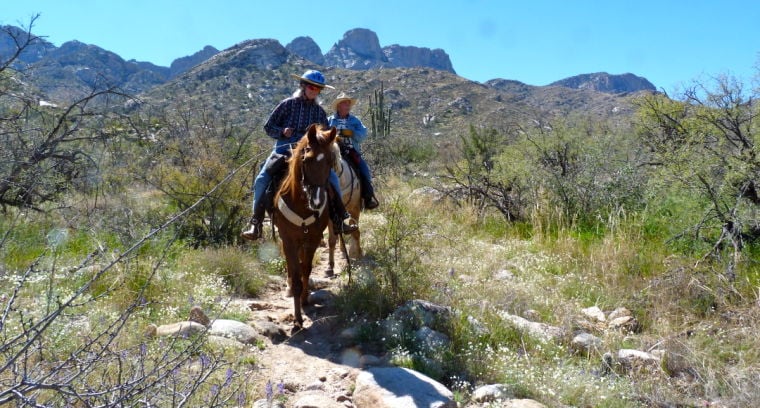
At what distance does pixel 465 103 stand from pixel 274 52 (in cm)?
2932

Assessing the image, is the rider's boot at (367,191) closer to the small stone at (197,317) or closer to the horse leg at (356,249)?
the horse leg at (356,249)

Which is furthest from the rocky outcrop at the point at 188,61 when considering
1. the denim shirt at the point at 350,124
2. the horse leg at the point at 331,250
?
the horse leg at the point at 331,250

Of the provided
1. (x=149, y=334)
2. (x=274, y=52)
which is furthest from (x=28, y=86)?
(x=274, y=52)

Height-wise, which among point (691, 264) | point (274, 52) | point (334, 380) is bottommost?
point (334, 380)

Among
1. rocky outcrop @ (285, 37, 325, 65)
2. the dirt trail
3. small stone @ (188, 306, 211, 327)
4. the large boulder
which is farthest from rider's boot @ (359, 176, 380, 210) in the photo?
rocky outcrop @ (285, 37, 325, 65)

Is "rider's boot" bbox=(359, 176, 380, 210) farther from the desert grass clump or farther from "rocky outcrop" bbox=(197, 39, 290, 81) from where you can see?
"rocky outcrop" bbox=(197, 39, 290, 81)

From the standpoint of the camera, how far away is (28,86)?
5695 millimetres

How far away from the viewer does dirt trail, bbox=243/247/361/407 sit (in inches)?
157

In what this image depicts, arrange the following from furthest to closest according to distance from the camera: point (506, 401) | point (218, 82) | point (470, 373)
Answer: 1. point (218, 82)
2. point (470, 373)
3. point (506, 401)

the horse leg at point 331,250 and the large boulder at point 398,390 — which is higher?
the horse leg at point 331,250

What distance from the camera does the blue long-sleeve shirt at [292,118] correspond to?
21.0 ft

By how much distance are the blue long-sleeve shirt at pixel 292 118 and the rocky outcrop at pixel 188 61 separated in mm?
192369

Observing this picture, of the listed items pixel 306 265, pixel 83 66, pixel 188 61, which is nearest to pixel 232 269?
pixel 306 265

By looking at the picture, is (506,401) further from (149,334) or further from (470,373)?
(149,334)
